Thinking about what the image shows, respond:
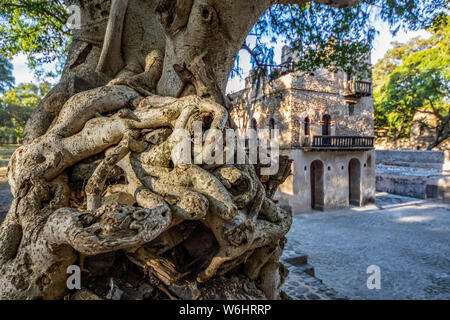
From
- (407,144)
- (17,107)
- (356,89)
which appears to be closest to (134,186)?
(356,89)

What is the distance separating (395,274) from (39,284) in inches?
303

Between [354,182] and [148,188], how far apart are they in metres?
14.2

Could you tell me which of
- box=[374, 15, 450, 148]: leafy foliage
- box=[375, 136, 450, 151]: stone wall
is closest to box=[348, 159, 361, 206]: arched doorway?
box=[374, 15, 450, 148]: leafy foliage

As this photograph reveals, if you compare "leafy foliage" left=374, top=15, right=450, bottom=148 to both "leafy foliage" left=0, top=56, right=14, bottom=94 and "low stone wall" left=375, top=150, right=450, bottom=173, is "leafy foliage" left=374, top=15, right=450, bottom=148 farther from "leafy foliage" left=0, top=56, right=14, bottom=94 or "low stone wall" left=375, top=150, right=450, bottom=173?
"leafy foliage" left=0, top=56, right=14, bottom=94

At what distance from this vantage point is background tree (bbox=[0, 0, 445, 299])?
2.36 metres

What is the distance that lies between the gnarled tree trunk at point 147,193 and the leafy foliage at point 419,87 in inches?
728

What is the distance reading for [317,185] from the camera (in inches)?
534

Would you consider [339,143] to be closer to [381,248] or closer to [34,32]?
[381,248]

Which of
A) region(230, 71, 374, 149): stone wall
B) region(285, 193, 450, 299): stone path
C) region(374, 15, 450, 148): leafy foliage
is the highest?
region(374, 15, 450, 148): leafy foliage

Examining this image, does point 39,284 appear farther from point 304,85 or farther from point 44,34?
point 304,85

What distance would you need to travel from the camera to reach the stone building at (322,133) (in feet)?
41.2

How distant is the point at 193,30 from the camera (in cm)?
354

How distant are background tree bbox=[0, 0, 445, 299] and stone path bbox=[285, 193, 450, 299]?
2863mm
